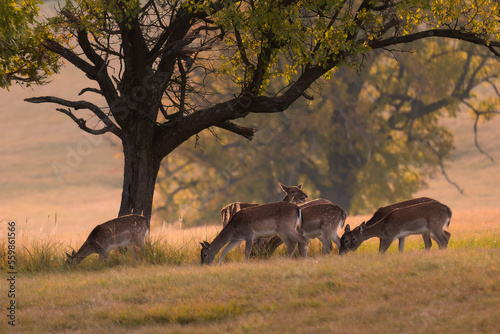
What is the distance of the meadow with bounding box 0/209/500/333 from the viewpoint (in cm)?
916

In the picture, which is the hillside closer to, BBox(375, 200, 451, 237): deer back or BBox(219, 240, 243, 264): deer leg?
BBox(219, 240, 243, 264): deer leg

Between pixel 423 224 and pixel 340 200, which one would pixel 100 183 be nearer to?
pixel 340 200

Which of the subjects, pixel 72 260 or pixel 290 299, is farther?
pixel 72 260

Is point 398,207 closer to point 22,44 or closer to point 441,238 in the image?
point 441,238

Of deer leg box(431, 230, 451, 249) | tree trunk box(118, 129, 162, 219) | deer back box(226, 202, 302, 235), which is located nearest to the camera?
deer back box(226, 202, 302, 235)

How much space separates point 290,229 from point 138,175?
4.82m

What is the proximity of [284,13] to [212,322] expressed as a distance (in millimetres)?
8265

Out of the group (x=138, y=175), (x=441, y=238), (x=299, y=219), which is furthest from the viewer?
(x=138, y=175)

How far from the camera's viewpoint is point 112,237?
1533 cm

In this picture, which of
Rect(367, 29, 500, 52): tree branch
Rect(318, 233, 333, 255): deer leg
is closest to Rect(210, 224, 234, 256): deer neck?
Rect(318, 233, 333, 255): deer leg

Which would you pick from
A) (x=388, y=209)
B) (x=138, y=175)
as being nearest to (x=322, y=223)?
(x=388, y=209)

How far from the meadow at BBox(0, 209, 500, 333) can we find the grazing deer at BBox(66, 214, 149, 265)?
4.47 ft

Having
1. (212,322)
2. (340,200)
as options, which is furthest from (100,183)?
(212,322)

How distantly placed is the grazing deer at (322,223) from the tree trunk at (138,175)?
3.60 metres
